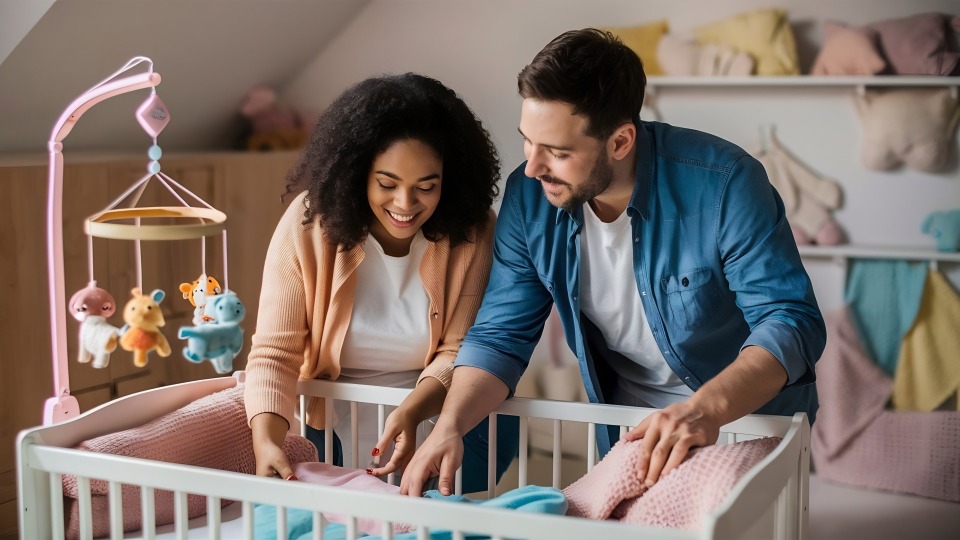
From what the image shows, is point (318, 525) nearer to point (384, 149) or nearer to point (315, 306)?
point (315, 306)

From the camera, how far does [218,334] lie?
4.48 ft

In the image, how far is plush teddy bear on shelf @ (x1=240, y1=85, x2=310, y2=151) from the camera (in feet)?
10.6

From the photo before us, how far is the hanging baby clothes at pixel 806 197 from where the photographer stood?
9.28 feet

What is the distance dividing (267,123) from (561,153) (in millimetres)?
1996

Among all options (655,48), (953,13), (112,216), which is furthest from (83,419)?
(953,13)

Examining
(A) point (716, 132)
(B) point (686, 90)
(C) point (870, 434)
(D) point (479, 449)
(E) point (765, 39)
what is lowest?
(C) point (870, 434)

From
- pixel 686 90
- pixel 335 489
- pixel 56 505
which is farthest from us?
pixel 686 90

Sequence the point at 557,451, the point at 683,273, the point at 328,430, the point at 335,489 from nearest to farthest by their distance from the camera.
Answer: the point at 335,489 → the point at 683,273 → the point at 557,451 → the point at 328,430

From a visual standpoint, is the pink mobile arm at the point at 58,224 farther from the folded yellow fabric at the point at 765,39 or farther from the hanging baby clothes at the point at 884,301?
the hanging baby clothes at the point at 884,301

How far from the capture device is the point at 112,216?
4.78ft

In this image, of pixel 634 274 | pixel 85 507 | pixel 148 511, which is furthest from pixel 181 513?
pixel 634 274

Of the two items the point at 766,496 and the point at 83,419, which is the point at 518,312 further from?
the point at 83,419

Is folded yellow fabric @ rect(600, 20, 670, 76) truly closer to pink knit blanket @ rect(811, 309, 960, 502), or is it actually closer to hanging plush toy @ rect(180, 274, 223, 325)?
pink knit blanket @ rect(811, 309, 960, 502)

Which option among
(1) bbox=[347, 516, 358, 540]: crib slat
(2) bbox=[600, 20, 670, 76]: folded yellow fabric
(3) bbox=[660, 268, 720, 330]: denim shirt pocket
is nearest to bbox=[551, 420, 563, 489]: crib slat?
(3) bbox=[660, 268, 720, 330]: denim shirt pocket
